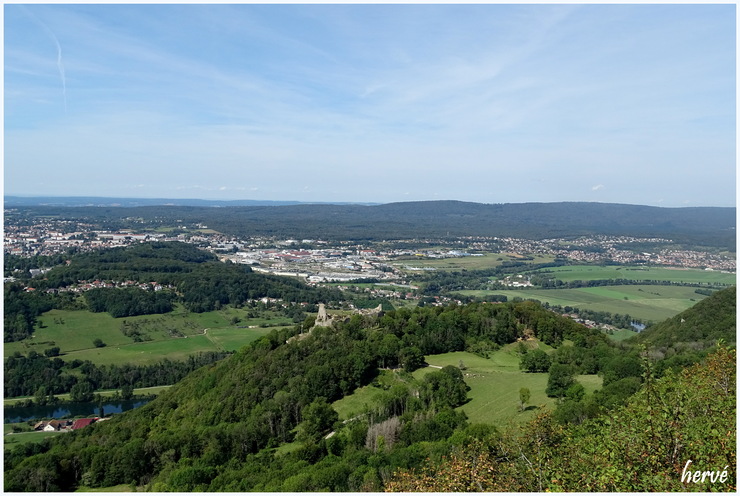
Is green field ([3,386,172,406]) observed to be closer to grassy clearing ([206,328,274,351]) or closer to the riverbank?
the riverbank

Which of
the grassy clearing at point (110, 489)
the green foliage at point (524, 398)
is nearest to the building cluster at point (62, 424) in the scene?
the grassy clearing at point (110, 489)

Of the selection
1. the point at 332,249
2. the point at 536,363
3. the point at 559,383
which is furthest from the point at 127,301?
the point at 332,249

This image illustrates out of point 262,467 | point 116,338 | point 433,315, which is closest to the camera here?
point 262,467

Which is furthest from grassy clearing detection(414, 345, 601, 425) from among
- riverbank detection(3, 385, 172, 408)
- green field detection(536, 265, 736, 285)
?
green field detection(536, 265, 736, 285)

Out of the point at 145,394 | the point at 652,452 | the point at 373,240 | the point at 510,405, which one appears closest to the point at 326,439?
the point at 510,405

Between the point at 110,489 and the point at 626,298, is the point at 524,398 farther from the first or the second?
the point at 626,298

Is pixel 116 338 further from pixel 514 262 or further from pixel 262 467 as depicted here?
→ pixel 514 262
